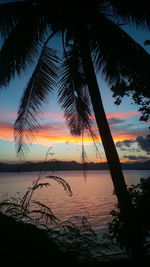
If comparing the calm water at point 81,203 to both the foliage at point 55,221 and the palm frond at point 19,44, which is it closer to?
the foliage at point 55,221

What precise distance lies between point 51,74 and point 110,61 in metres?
1.38

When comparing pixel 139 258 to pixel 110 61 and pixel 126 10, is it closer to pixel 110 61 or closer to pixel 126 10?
pixel 110 61

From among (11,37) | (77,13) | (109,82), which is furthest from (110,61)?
(11,37)

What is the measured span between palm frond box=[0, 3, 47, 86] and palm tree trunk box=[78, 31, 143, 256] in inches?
43.0

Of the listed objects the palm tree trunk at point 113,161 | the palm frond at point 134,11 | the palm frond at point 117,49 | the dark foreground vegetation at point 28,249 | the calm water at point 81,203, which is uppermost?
the palm frond at point 134,11

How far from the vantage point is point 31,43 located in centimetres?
482

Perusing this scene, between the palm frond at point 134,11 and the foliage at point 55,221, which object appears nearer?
the foliage at point 55,221

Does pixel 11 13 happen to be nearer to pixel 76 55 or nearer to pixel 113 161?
pixel 76 55

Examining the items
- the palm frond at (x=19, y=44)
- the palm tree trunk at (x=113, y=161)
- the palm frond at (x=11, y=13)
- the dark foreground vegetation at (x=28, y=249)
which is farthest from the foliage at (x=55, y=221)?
the palm frond at (x=11, y=13)

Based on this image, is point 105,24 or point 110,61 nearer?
point 105,24

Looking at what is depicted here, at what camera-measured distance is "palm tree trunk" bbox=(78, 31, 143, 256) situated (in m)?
3.55

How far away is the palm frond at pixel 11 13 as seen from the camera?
185 inches

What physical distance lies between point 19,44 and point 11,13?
0.88 meters

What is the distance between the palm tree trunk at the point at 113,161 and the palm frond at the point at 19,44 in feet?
3.58
